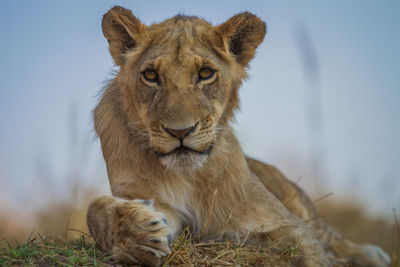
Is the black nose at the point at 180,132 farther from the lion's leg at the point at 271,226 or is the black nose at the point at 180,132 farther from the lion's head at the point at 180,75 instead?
the lion's leg at the point at 271,226

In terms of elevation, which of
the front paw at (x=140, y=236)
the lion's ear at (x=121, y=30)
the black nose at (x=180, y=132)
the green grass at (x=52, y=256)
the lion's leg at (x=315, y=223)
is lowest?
the lion's leg at (x=315, y=223)

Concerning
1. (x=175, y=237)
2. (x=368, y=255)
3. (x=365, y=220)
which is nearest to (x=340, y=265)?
(x=368, y=255)

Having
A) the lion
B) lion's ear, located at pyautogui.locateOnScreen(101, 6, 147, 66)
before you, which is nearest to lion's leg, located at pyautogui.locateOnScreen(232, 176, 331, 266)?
the lion

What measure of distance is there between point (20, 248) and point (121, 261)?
25.6 inches

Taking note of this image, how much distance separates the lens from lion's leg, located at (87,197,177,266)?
2430 mm

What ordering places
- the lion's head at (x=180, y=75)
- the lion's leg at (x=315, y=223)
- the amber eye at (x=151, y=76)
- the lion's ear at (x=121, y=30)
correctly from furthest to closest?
1. the lion's leg at (x=315, y=223)
2. the lion's ear at (x=121, y=30)
3. the amber eye at (x=151, y=76)
4. the lion's head at (x=180, y=75)

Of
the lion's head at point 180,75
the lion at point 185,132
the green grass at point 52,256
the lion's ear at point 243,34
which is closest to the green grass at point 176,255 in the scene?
the green grass at point 52,256

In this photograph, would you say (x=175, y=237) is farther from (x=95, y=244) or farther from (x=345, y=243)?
(x=345, y=243)

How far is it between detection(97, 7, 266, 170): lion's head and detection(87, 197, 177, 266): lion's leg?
46 centimetres

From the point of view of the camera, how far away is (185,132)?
2793mm

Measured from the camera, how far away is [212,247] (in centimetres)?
301

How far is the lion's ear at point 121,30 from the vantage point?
3424 mm

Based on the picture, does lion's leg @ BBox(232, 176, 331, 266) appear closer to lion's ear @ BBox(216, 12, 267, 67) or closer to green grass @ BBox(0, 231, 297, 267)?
green grass @ BBox(0, 231, 297, 267)

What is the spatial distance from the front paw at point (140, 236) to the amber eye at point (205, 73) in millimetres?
1034
